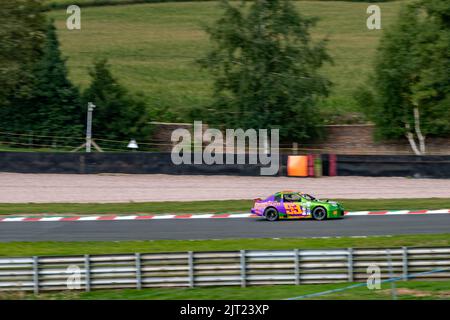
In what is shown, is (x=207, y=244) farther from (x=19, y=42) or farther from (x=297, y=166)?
(x=19, y=42)

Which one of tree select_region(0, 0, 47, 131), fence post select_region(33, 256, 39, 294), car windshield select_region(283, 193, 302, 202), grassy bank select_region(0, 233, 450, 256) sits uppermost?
tree select_region(0, 0, 47, 131)

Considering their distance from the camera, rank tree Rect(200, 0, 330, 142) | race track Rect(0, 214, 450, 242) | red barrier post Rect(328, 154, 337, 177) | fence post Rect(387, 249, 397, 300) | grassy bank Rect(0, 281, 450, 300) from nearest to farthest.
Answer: fence post Rect(387, 249, 397, 300) → grassy bank Rect(0, 281, 450, 300) → race track Rect(0, 214, 450, 242) → red barrier post Rect(328, 154, 337, 177) → tree Rect(200, 0, 330, 142)

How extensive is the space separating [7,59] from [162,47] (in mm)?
22957

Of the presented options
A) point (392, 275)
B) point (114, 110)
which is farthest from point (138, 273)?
point (114, 110)

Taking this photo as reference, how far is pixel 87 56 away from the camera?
194 feet

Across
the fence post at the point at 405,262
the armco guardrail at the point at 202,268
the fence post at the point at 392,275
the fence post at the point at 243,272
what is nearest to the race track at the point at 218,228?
the armco guardrail at the point at 202,268

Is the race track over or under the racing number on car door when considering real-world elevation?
under

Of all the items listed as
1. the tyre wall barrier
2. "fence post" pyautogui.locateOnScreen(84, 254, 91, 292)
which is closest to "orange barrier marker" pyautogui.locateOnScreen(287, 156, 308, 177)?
the tyre wall barrier

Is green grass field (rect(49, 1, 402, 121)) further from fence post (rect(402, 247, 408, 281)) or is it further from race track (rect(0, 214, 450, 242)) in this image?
fence post (rect(402, 247, 408, 281))

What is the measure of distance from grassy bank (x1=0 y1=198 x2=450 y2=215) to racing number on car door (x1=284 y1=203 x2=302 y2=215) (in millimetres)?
2805

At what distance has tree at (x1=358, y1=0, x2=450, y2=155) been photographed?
40.2m

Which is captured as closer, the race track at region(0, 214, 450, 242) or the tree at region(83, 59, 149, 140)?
the race track at region(0, 214, 450, 242)

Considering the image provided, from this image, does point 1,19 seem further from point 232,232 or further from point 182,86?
point 232,232
